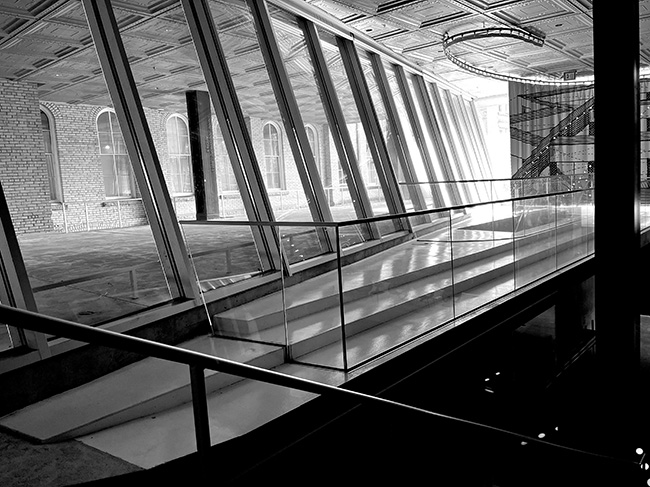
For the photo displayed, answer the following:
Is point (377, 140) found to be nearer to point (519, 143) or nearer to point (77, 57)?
point (77, 57)

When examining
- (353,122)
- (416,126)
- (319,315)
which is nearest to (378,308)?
(319,315)

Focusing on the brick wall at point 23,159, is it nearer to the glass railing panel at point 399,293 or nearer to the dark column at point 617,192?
the glass railing panel at point 399,293

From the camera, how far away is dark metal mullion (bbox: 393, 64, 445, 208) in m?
11.6

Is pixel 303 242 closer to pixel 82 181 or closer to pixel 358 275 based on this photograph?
pixel 358 275

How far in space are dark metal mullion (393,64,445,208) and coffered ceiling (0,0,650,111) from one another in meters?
0.48

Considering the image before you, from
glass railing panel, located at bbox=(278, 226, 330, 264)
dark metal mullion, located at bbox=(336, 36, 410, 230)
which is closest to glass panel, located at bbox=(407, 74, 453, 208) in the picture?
dark metal mullion, located at bbox=(336, 36, 410, 230)

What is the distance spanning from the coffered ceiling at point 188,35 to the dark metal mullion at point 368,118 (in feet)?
1.79

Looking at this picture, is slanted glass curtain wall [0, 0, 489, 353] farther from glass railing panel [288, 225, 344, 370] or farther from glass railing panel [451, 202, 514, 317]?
glass railing panel [451, 202, 514, 317]

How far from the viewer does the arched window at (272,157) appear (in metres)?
5.91

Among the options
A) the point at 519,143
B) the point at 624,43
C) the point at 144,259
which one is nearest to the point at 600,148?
the point at 624,43

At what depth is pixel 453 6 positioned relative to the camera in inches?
335

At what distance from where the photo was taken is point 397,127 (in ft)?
34.2

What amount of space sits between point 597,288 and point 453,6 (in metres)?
4.99

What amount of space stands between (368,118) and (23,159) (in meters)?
6.17
